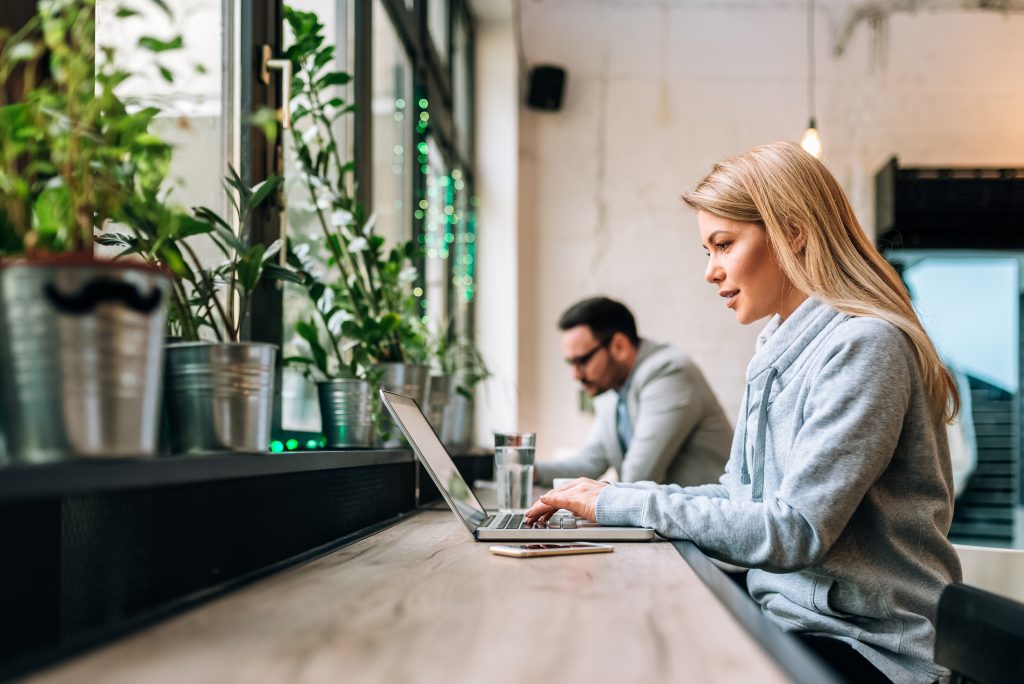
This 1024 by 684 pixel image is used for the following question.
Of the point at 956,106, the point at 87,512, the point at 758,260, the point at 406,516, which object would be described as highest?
the point at 956,106

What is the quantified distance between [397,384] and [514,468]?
29 centimetres

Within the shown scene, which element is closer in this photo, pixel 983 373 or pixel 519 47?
pixel 983 373

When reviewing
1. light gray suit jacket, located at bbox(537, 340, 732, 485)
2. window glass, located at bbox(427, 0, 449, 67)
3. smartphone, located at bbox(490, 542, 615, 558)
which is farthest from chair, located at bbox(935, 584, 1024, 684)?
window glass, located at bbox(427, 0, 449, 67)

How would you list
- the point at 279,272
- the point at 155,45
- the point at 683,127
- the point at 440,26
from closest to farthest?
1. the point at 155,45
2. the point at 279,272
3. the point at 440,26
4. the point at 683,127

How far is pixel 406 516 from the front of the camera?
6.13 ft

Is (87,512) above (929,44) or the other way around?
the other way around

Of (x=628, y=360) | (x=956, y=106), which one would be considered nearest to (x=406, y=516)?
(x=628, y=360)

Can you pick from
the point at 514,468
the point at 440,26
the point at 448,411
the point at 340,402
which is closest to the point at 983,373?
the point at 440,26

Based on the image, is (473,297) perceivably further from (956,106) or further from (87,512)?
(87,512)

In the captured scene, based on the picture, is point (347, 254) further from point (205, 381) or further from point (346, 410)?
point (205, 381)

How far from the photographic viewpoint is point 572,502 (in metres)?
1.59

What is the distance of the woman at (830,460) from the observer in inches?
52.3

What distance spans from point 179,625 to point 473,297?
4.27 meters

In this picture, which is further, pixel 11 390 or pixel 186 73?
pixel 186 73
